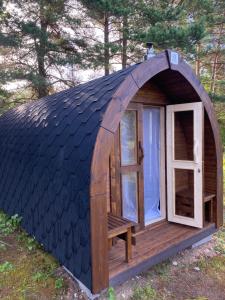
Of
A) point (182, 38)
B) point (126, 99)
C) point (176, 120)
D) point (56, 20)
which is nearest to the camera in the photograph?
point (126, 99)

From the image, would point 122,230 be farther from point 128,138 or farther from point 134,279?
point 128,138

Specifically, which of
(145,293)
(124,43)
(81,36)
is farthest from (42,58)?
(145,293)

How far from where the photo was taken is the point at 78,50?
328 inches

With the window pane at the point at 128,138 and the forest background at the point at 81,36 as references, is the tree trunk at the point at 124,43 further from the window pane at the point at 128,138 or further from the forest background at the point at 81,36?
the window pane at the point at 128,138

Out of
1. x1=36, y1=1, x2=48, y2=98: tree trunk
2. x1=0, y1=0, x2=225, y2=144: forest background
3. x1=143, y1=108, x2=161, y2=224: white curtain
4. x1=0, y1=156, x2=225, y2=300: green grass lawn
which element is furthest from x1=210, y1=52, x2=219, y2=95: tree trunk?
x1=0, y1=156, x2=225, y2=300: green grass lawn

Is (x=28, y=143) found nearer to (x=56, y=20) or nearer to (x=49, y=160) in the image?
(x=49, y=160)

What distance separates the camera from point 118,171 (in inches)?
132

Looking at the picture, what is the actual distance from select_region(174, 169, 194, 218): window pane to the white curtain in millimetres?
298

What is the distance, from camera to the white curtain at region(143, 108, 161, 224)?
3.82 m

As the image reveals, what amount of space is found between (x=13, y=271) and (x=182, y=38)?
6.67m

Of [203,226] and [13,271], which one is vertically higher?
[203,226]

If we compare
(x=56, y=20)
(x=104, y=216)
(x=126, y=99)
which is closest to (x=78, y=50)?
(x=56, y=20)

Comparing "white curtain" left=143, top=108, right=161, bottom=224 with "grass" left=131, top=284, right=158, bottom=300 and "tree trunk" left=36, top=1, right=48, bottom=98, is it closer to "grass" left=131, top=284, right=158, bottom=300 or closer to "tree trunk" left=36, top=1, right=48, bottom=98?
"grass" left=131, top=284, right=158, bottom=300

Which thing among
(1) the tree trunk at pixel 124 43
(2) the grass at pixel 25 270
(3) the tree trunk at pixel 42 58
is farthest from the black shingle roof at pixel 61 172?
(1) the tree trunk at pixel 124 43
